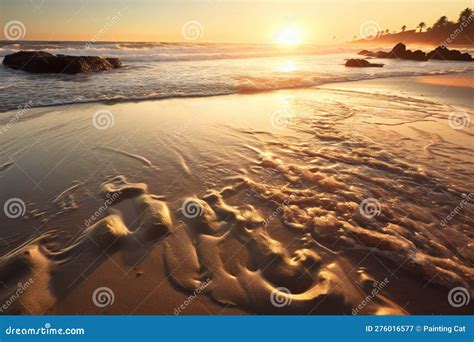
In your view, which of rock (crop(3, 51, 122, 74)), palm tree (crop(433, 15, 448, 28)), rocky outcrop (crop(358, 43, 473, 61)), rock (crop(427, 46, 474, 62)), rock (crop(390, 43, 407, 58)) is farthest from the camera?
palm tree (crop(433, 15, 448, 28))

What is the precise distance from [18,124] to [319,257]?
26.1 ft

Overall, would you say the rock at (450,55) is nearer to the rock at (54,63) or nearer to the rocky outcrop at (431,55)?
the rocky outcrop at (431,55)

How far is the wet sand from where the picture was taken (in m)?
2.58

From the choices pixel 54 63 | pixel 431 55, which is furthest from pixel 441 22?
pixel 54 63

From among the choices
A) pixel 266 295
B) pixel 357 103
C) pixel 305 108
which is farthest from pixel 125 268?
pixel 357 103

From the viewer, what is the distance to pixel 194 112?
8453 millimetres

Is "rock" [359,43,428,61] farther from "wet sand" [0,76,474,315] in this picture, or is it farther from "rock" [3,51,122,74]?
"rock" [3,51,122,74]

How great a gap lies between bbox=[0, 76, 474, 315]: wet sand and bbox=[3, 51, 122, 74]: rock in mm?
14100

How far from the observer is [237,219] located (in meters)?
3.52

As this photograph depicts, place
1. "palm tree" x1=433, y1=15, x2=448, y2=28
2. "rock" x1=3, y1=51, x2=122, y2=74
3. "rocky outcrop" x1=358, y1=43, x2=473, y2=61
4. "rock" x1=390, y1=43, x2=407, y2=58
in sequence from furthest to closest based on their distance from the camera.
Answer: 1. "palm tree" x1=433, y1=15, x2=448, y2=28
2. "rock" x1=390, y1=43, x2=407, y2=58
3. "rocky outcrop" x1=358, y1=43, x2=473, y2=61
4. "rock" x1=3, y1=51, x2=122, y2=74

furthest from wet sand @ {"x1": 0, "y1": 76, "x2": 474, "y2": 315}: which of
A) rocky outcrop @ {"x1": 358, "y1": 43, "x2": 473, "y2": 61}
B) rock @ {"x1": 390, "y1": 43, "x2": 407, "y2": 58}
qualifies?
rock @ {"x1": 390, "y1": 43, "x2": 407, "y2": 58}

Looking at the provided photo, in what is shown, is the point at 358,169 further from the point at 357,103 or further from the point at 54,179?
the point at 357,103

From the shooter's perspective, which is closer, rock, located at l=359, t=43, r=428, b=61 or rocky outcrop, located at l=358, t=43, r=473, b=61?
rocky outcrop, located at l=358, t=43, r=473, b=61

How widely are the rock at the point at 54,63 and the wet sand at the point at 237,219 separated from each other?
14.1m
